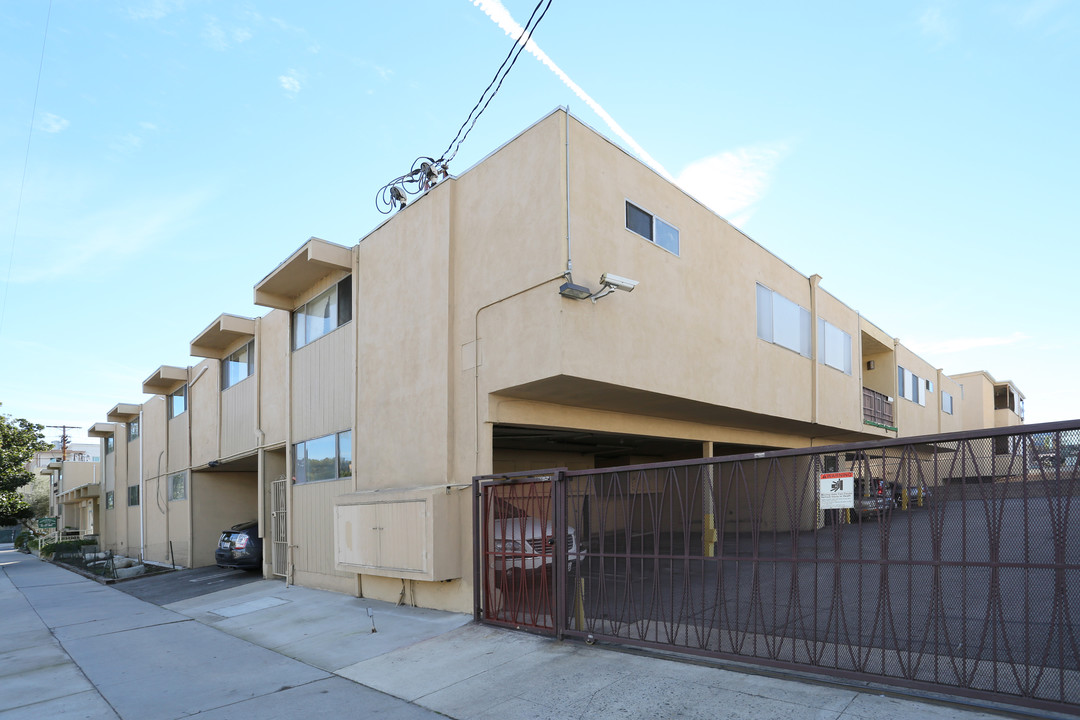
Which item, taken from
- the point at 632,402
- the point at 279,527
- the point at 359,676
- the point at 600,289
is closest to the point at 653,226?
the point at 600,289

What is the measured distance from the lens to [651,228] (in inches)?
418

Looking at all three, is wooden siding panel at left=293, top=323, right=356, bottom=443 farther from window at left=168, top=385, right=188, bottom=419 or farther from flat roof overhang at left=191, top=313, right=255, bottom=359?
window at left=168, top=385, right=188, bottom=419

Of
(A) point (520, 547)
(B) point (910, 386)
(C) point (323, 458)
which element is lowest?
(A) point (520, 547)

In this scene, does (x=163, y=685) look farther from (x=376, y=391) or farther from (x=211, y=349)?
(x=211, y=349)

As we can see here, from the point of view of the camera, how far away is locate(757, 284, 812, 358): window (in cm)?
1421

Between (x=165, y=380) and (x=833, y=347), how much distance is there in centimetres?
2047

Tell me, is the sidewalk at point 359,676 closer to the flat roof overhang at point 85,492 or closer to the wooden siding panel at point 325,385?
the wooden siding panel at point 325,385

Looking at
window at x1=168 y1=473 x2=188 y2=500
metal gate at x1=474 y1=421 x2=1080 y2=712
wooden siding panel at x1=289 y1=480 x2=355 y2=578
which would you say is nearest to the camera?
metal gate at x1=474 y1=421 x2=1080 y2=712

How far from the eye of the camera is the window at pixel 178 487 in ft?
71.5

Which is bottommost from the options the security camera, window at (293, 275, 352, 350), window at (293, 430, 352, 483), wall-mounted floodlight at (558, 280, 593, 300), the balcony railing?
window at (293, 430, 352, 483)

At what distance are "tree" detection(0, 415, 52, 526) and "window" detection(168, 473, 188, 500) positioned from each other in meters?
20.3

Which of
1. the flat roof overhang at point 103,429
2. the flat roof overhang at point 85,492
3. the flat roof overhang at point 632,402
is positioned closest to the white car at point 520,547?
the flat roof overhang at point 632,402

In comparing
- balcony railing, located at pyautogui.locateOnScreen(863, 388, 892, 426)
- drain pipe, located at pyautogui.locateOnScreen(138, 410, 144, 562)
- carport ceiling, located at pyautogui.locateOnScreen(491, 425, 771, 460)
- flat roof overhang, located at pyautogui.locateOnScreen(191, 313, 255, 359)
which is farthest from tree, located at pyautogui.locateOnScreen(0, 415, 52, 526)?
balcony railing, located at pyautogui.locateOnScreen(863, 388, 892, 426)

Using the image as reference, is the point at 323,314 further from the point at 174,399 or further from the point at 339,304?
the point at 174,399
